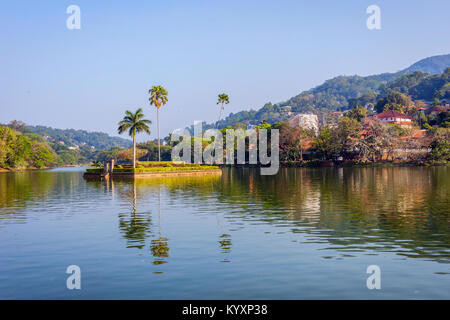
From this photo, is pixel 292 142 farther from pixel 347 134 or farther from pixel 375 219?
pixel 375 219

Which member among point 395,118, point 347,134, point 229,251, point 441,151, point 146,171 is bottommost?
point 229,251

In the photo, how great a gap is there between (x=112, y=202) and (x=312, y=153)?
373ft

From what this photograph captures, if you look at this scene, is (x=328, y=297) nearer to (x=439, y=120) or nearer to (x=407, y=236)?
(x=407, y=236)

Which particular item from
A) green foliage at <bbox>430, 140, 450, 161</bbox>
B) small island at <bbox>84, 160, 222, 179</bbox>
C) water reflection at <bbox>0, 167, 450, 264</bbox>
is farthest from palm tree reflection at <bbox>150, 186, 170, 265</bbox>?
green foliage at <bbox>430, 140, 450, 161</bbox>

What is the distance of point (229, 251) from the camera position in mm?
17422

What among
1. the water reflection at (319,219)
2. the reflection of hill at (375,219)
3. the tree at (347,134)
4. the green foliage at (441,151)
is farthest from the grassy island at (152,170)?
the green foliage at (441,151)

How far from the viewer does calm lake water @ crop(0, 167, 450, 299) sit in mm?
12594

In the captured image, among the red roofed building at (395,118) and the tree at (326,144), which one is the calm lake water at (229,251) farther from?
the red roofed building at (395,118)

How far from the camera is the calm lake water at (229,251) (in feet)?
41.3

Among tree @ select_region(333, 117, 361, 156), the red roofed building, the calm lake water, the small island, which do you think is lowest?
the calm lake water

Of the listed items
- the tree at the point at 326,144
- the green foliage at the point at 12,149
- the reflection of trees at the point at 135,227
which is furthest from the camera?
the green foliage at the point at 12,149

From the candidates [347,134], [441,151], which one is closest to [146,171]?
[347,134]

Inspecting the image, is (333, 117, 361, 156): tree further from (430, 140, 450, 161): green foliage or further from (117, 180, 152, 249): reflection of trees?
(117, 180, 152, 249): reflection of trees
